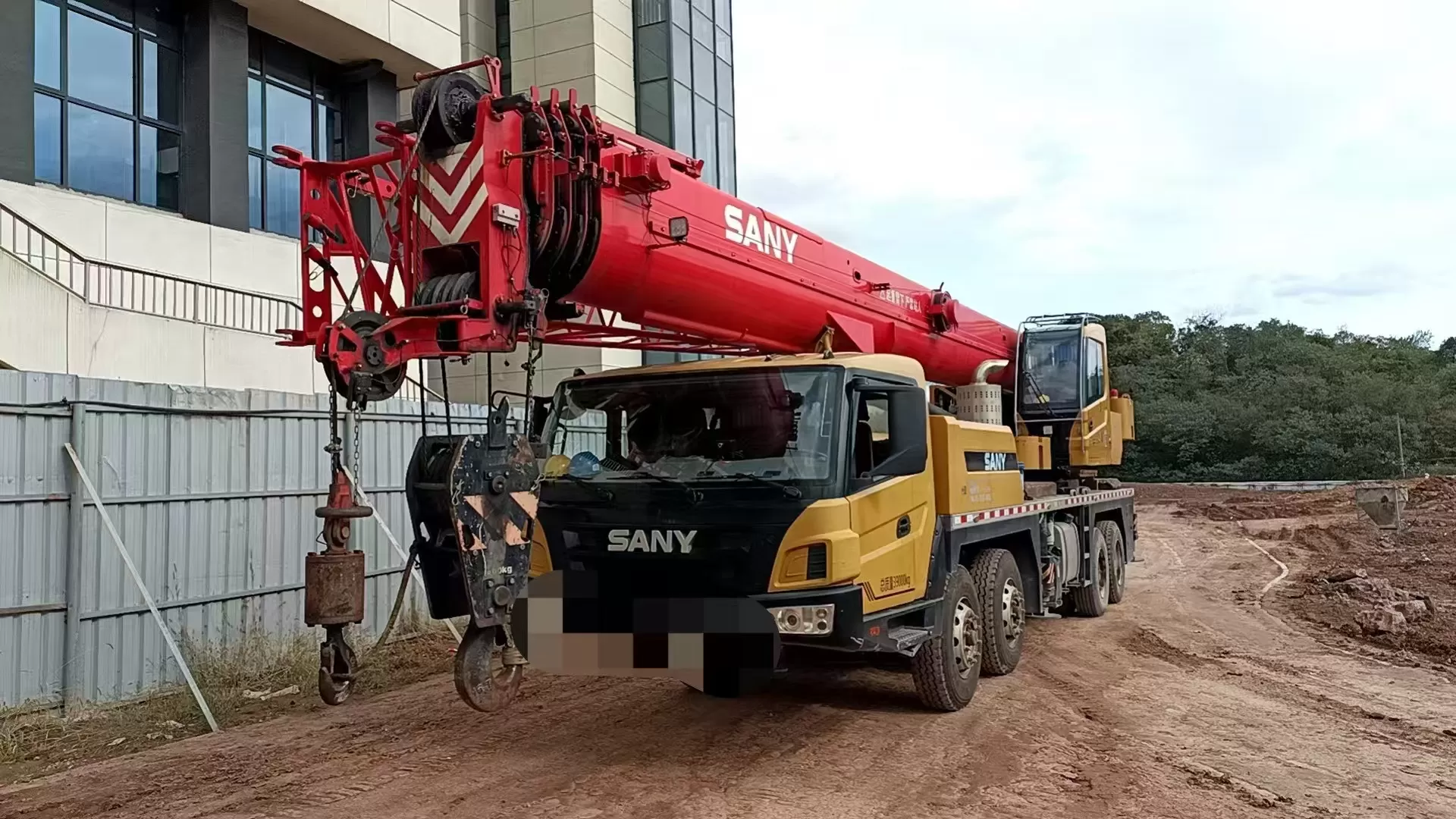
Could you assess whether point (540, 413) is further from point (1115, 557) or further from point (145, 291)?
point (145, 291)

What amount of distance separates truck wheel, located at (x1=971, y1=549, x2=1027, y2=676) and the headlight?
8.14 ft

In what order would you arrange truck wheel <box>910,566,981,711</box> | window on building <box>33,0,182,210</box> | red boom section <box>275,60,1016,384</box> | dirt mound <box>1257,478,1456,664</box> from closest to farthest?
1. red boom section <box>275,60,1016,384</box>
2. truck wheel <box>910,566,981,711</box>
3. dirt mound <box>1257,478,1456,664</box>
4. window on building <box>33,0,182,210</box>

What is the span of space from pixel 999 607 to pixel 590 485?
3.51 metres

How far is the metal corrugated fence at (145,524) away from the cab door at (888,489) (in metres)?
1.75

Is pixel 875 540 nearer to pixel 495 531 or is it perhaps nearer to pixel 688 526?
pixel 688 526

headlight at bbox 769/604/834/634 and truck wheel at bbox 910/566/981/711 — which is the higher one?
headlight at bbox 769/604/834/634

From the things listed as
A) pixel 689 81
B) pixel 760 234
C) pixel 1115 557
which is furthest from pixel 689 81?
pixel 760 234

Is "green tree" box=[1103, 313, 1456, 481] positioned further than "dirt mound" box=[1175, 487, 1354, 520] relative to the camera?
Yes

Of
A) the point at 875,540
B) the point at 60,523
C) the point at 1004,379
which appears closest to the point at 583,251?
the point at 875,540

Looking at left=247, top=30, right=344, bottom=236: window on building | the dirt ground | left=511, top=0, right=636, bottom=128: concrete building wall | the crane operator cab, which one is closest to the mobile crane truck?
the dirt ground

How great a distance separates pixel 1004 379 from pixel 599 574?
7005 mm

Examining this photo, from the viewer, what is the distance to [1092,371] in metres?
11.4

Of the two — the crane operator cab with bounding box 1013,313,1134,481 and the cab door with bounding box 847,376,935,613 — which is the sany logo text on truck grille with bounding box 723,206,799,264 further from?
the crane operator cab with bounding box 1013,313,1134,481

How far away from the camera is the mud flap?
5.28 meters
